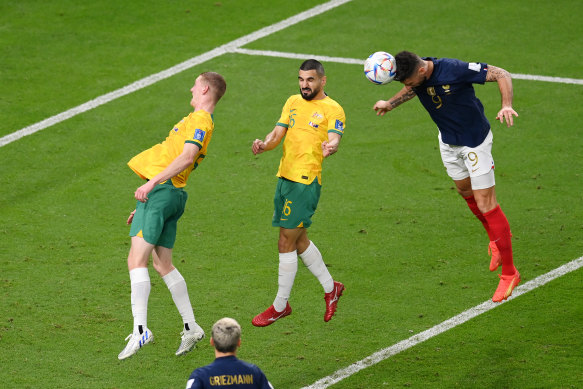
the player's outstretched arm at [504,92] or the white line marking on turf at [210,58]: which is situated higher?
the player's outstretched arm at [504,92]

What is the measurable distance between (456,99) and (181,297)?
330 centimetres

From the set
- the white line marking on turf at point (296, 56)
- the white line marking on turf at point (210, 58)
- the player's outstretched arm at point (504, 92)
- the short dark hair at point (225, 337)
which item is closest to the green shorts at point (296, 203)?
the player's outstretched arm at point (504, 92)

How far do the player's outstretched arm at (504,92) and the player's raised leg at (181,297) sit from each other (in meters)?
3.40

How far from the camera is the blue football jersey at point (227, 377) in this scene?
23.3 ft

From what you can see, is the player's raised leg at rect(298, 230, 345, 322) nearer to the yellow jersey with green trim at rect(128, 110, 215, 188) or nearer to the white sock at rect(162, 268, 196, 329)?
the white sock at rect(162, 268, 196, 329)

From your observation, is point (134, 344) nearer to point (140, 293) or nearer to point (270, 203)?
point (140, 293)

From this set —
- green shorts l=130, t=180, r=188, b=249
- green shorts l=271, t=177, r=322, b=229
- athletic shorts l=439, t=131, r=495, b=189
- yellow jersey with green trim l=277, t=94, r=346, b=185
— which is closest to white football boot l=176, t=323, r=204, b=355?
green shorts l=130, t=180, r=188, b=249

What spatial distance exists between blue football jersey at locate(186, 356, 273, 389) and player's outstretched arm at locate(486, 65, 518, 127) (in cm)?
360

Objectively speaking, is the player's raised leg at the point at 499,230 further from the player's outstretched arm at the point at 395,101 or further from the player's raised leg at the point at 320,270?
the player's raised leg at the point at 320,270

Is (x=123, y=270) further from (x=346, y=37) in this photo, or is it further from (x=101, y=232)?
(x=346, y=37)

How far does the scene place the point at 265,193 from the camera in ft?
44.5

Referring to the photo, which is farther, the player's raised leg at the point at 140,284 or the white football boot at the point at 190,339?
the white football boot at the point at 190,339

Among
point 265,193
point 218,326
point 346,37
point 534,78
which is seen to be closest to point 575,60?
point 534,78

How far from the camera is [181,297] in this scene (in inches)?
380
